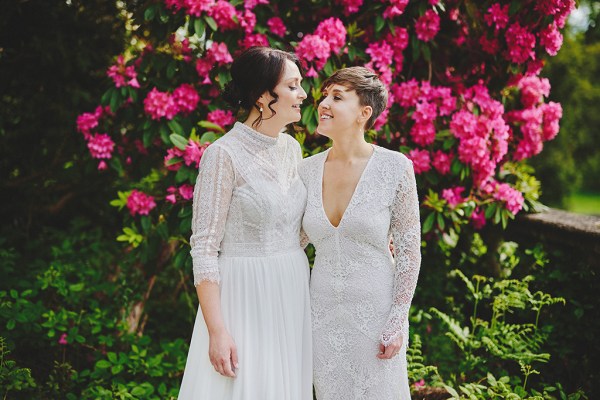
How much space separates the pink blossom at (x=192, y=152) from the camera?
302 cm

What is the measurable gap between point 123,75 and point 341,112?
5.66 ft

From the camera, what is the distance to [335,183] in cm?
246

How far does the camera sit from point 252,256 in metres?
2.33

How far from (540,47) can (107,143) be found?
9.33 feet

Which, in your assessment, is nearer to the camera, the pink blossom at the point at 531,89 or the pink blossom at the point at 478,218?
the pink blossom at the point at 478,218

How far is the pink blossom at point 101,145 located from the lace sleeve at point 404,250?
2.03m

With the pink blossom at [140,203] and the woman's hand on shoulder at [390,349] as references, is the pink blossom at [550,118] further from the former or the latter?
the pink blossom at [140,203]

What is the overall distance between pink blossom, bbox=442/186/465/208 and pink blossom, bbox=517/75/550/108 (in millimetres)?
884

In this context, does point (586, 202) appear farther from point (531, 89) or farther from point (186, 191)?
point (186, 191)

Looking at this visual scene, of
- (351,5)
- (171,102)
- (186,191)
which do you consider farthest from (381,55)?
(186,191)

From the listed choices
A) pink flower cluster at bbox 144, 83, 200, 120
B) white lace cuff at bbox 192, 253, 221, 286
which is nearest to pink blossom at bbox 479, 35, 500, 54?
pink flower cluster at bbox 144, 83, 200, 120

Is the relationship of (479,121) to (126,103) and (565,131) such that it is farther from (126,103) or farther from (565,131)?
(565,131)

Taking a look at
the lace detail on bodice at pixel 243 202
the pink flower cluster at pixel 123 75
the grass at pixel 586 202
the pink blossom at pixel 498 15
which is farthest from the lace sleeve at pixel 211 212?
the grass at pixel 586 202

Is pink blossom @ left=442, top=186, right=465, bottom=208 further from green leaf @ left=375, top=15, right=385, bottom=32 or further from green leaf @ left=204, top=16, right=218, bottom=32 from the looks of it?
green leaf @ left=204, top=16, right=218, bottom=32
